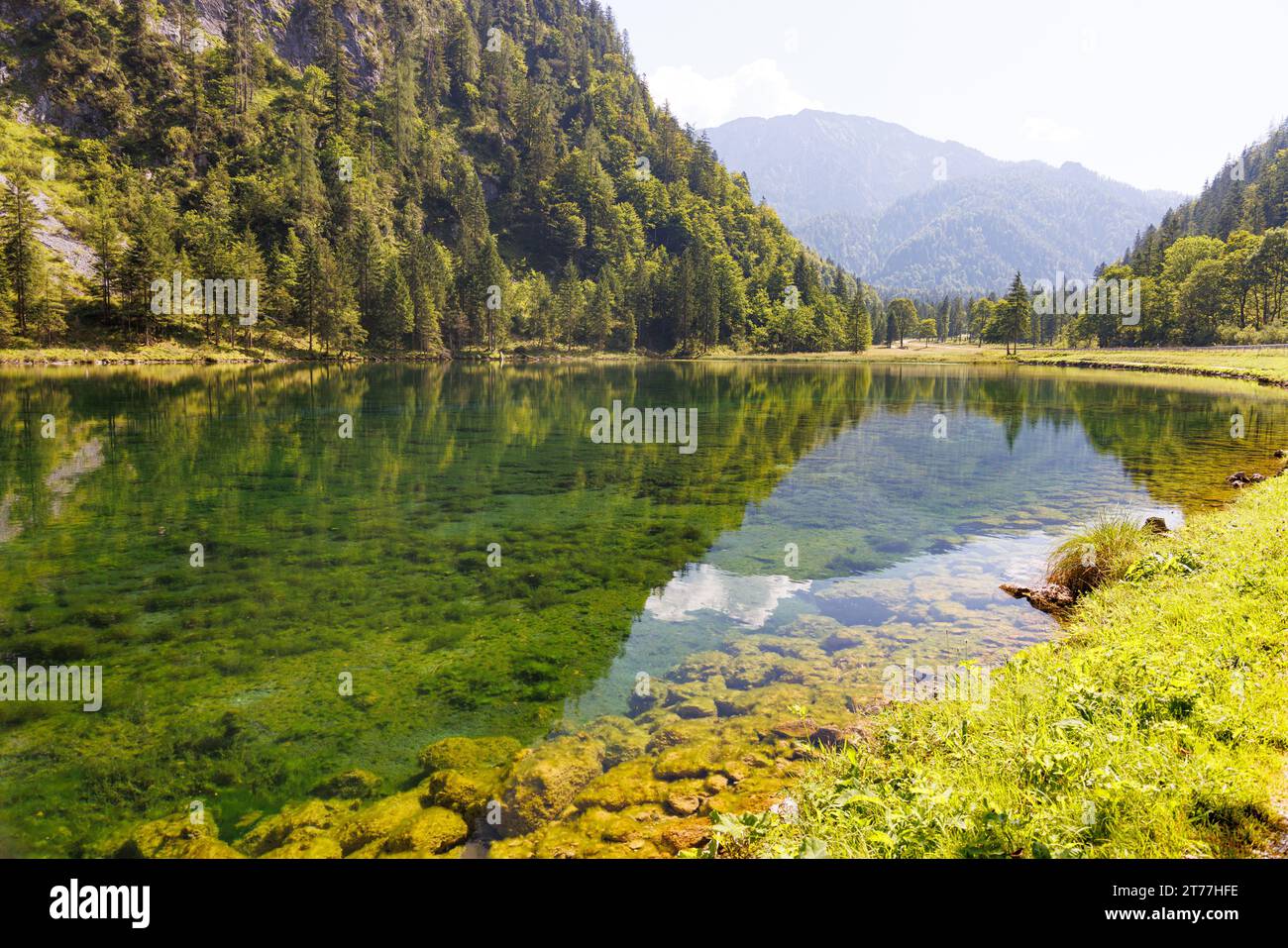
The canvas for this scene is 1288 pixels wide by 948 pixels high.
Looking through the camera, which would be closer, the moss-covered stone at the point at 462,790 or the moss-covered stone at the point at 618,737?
the moss-covered stone at the point at 462,790

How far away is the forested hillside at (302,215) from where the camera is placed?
97.2m

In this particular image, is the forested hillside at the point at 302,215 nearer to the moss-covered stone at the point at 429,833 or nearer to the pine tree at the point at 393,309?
the pine tree at the point at 393,309

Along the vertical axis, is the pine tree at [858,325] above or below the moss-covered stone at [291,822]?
above

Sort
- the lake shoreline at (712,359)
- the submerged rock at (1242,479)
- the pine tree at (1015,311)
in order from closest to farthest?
1. the submerged rock at (1242,479)
2. the lake shoreline at (712,359)
3. the pine tree at (1015,311)

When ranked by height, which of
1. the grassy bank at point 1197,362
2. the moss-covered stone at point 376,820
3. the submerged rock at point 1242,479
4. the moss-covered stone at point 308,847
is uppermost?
the grassy bank at point 1197,362

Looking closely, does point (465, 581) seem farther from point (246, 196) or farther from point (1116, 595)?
point (246, 196)

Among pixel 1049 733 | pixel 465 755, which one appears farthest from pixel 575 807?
pixel 1049 733

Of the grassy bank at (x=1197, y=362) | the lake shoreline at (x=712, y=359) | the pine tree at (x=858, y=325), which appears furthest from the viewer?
the pine tree at (x=858, y=325)

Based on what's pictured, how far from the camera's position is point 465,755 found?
9766mm

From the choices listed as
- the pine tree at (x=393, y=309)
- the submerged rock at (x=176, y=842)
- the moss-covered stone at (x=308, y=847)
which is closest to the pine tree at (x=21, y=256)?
the pine tree at (x=393, y=309)

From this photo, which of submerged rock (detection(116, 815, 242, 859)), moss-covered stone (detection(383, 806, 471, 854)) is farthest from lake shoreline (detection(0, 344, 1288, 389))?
submerged rock (detection(116, 815, 242, 859))

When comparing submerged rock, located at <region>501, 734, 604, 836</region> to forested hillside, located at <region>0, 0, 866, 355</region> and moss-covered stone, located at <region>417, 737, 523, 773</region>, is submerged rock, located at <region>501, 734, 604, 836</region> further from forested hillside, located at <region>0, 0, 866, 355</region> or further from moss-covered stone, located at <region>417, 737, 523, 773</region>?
forested hillside, located at <region>0, 0, 866, 355</region>

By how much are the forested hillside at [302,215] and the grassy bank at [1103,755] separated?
10982 centimetres

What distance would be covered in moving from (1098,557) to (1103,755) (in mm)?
A: 11122
